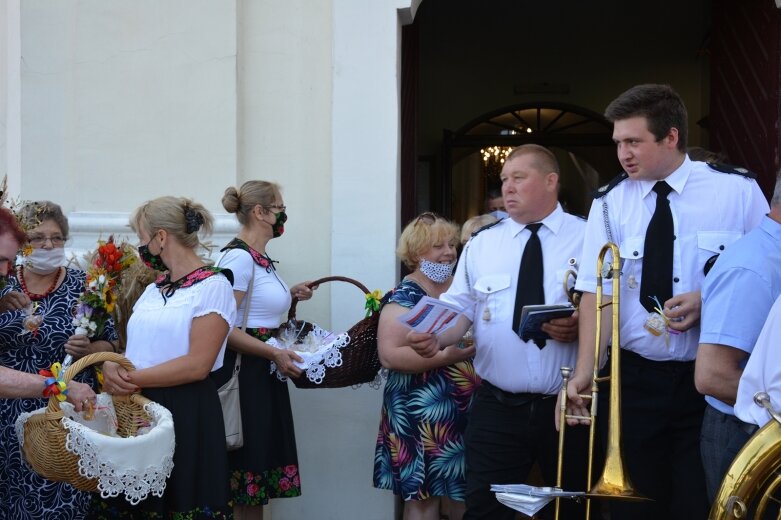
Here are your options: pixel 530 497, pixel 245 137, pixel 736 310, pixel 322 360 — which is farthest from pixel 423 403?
pixel 736 310

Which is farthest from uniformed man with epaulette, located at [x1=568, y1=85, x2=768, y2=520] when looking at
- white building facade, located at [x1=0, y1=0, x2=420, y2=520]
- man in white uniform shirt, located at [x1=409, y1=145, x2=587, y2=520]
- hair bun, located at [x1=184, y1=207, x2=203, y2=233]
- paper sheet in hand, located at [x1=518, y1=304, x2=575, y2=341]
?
white building facade, located at [x1=0, y1=0, x2=420, y2=520]

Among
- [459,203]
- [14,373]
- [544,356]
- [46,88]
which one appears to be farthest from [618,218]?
[459,203]

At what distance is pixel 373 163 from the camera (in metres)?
5.97

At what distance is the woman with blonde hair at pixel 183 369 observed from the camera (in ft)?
14.0

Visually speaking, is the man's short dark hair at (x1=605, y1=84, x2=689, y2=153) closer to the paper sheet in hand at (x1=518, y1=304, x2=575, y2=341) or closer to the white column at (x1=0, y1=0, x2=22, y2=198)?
the paper sheet in hand at (x1=518, y1=304, x2=575, y2=341)

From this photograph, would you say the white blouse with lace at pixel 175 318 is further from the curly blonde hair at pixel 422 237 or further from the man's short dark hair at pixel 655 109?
the man's short dark hair at pixel 655 109

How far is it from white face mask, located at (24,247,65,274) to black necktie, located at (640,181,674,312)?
2820 mm

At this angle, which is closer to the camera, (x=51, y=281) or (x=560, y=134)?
(x=51, y=281)

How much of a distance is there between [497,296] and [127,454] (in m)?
1.69

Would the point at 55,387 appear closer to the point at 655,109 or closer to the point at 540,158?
the point at 540,158

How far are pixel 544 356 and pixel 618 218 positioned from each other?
2.24ft

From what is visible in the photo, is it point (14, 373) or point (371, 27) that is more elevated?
point (371, 27)

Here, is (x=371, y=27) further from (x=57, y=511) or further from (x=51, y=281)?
(x=57, y=511)

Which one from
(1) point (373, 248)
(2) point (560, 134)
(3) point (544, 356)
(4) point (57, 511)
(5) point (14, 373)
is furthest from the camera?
(2) point (560, 134)
